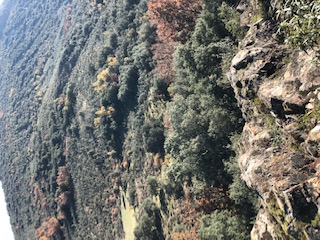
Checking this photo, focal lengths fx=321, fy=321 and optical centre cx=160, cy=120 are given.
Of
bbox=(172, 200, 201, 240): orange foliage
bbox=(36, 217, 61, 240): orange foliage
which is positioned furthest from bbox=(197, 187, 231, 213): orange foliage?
bbox=(36, 217, 61, 240): orange foliage

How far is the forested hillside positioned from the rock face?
67 mm

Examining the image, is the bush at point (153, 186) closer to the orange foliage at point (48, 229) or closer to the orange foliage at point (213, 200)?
the orange foliage at point (213, 200)

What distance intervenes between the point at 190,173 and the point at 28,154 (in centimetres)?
6243

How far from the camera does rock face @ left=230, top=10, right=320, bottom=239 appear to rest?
12.5 metres

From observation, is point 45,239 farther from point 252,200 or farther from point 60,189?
point 252,200

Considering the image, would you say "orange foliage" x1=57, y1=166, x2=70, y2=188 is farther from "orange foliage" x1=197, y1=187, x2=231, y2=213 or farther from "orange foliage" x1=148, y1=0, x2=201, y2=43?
"orange foliage" x1=148, y1=0, x2=201, y2=43

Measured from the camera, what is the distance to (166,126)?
42125mm

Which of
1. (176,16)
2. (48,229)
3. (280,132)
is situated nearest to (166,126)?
(176,16)

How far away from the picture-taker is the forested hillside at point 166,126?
14469 mm

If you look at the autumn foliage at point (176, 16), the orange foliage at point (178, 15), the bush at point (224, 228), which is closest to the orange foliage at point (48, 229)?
the bush at point (224, 228)

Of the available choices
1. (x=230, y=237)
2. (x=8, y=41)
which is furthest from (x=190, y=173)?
(x=8, y=41)

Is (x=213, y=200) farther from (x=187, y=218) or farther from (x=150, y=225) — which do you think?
(x=150, y=225)

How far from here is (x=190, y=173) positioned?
3438 centimetres

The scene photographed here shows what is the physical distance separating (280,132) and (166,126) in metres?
26.9
